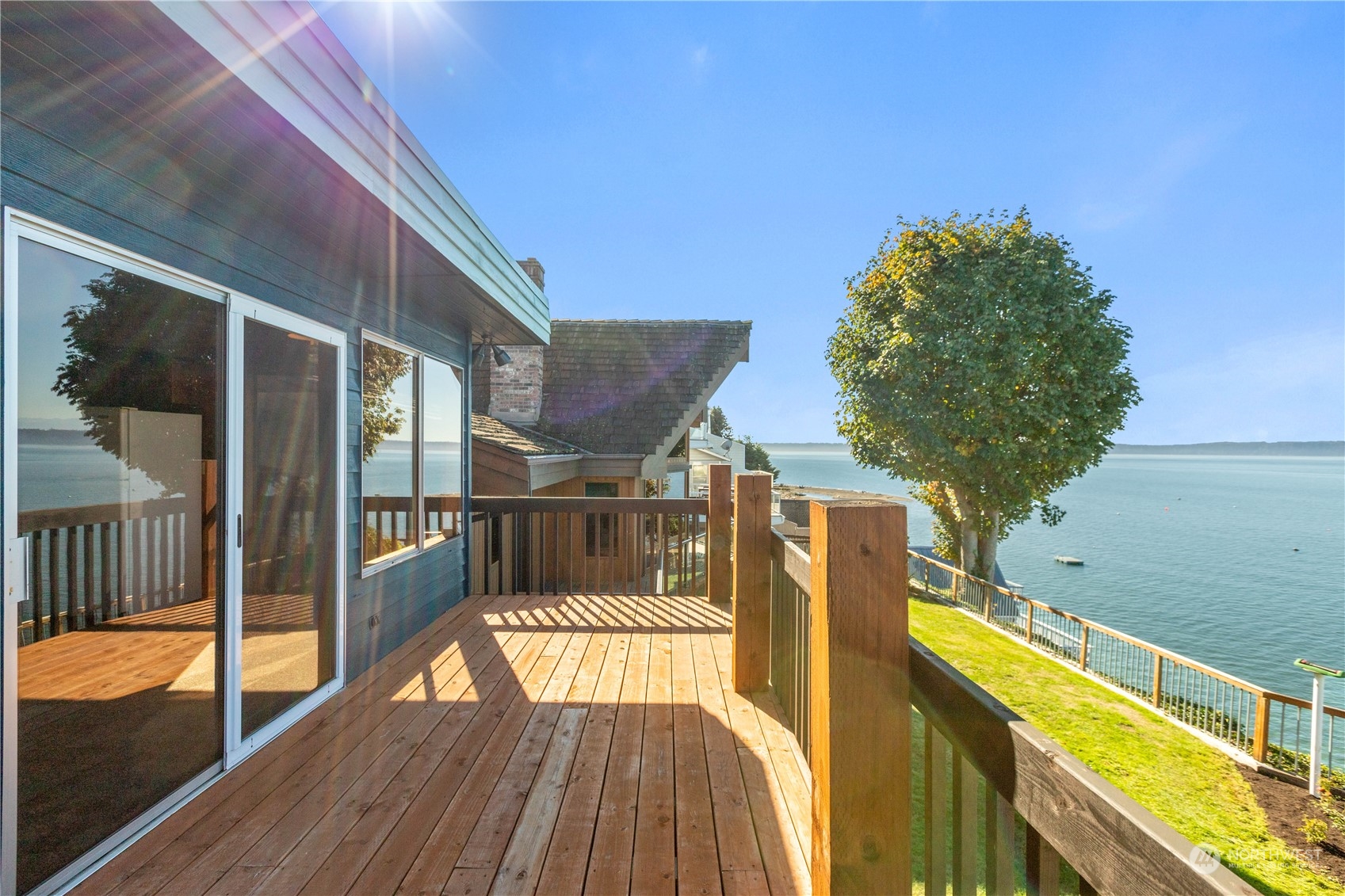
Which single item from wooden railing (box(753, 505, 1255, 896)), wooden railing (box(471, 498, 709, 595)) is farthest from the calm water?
wooden railing (box(753, 505, 1255, 896))

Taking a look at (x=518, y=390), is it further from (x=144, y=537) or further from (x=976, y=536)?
(x=976, y=536)

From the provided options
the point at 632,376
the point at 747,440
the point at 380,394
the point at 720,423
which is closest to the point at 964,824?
the point at 380,394

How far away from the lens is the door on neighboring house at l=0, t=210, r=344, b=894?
1702 millimetres

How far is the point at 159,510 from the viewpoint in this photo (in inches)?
140

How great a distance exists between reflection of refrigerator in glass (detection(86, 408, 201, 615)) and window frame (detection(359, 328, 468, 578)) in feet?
2.54

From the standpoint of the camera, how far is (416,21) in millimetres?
4262

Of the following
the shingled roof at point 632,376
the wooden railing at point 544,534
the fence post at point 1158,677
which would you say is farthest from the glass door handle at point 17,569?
the fence post at point 1158,677

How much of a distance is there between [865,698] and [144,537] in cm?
429

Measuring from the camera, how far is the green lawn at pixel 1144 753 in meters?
6.57

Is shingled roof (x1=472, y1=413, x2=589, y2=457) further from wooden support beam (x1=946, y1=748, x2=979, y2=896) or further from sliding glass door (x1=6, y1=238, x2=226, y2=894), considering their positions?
wooden support beam (x1=946, y1=748, x2=979, y2=896)

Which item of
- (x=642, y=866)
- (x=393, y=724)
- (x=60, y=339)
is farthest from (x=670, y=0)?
(x=642, y=866)

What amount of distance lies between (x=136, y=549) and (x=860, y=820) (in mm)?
4275

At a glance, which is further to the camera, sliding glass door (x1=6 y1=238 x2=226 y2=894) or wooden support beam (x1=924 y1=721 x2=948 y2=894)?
sliding glass door (x1=6 y1=238 x2=226 y2=894)

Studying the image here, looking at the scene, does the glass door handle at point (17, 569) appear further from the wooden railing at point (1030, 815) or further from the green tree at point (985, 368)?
the green tree at point (985, 368)
